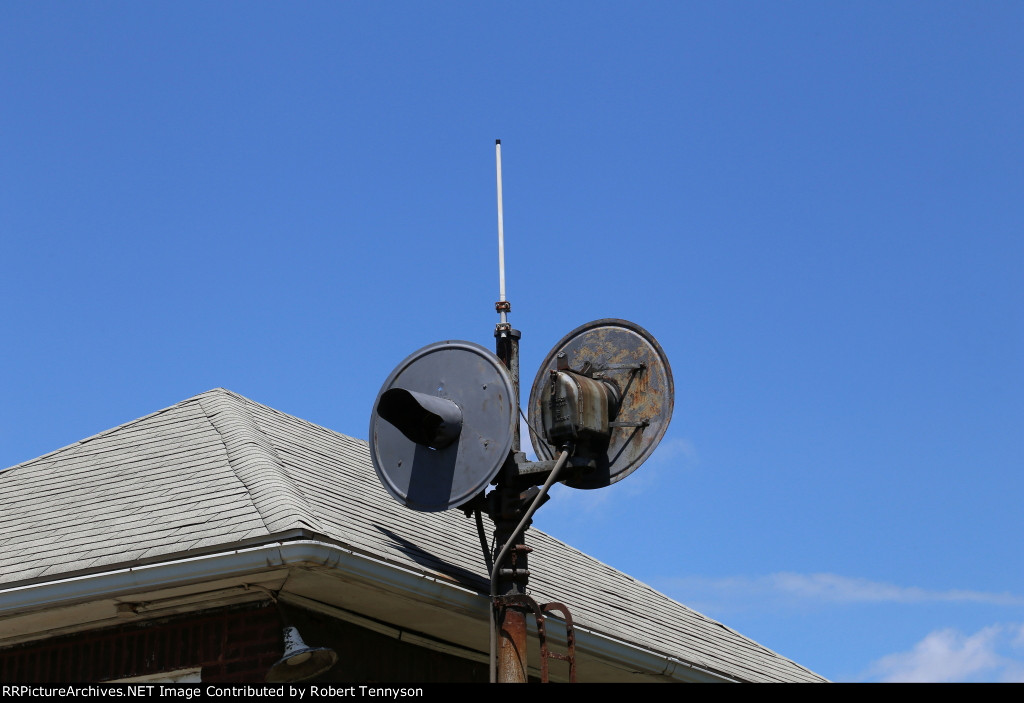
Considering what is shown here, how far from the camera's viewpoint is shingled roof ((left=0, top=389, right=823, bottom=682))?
7.14 metres

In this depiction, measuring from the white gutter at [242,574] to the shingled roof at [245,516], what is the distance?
6 centimetres

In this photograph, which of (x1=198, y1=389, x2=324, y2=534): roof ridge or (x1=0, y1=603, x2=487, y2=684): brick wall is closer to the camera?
(x1=198, y1=389, x2=324, y2=534): roof ridge

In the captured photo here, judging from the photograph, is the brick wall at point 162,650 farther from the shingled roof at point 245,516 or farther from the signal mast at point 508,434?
the signal mast at point 508,434

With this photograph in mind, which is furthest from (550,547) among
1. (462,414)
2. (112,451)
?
(462,414)

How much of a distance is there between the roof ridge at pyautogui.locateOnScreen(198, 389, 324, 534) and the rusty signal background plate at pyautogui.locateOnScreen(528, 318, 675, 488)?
161 cm

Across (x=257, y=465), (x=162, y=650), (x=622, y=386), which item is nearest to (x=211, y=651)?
(x=162, y=650)

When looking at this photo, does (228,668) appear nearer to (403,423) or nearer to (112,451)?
(403,423)

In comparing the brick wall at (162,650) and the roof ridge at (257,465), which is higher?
the roof ridge at (257,465)

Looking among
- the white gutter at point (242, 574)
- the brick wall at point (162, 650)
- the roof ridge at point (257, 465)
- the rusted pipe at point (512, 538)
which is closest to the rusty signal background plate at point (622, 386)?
the rusted pipe at point (512, 538)

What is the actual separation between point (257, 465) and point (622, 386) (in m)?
2.68

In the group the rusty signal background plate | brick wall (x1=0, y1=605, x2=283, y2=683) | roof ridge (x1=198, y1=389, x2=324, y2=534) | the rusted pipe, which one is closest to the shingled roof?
roof ridge (x1=198, y1=389, x2=324, y2=534)

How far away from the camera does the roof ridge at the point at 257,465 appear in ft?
22.8

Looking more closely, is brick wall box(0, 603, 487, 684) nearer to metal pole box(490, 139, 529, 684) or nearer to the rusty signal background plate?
metal pole box(490, 139, 529, 684)

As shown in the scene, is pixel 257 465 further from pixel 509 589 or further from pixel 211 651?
pixel 509 589
